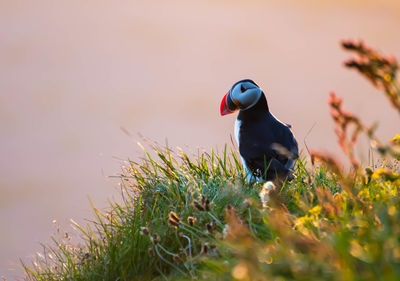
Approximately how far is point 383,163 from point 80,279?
3713 mm

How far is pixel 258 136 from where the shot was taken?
6.57 meters

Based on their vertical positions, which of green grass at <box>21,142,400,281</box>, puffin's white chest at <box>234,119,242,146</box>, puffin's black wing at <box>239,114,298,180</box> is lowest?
green grass at <box>21,142,400,281</box>

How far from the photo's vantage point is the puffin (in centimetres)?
597

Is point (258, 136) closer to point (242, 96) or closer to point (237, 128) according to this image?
point (237, 128)

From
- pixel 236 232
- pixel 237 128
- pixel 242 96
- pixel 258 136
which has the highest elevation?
pixel 242 96

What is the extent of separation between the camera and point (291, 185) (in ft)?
18.3

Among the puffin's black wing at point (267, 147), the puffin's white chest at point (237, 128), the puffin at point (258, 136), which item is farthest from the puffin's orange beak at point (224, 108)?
the puffin's black wing at point (267, 147)

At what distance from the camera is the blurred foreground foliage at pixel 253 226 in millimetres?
2438

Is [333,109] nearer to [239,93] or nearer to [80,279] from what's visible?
[80,279]

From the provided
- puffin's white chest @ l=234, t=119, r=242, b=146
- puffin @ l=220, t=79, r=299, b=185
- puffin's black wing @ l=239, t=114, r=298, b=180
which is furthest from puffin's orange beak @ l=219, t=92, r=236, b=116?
puffin's black wing @ l=239, t=114, r=298, b=180

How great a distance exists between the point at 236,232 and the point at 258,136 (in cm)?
432

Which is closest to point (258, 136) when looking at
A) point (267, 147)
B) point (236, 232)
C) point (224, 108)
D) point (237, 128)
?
point (267, 147)

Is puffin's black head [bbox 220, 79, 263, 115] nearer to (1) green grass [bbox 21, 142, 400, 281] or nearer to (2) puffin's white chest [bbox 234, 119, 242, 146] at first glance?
(2) puffin's white chest [bbox 234, 119, 242, 146]

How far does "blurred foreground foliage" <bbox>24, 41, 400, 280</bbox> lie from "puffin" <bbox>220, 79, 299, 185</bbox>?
0.57ft
